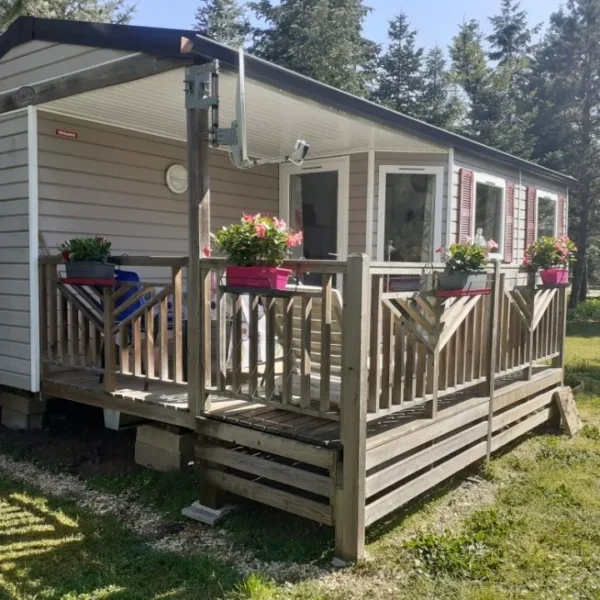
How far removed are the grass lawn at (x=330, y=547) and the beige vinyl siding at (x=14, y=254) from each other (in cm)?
111

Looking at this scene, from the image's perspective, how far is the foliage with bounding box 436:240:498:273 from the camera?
3682 mm

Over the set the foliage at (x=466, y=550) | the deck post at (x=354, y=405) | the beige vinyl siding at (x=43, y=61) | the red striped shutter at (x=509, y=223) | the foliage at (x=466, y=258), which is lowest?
the foliage at (x=466, y=550)

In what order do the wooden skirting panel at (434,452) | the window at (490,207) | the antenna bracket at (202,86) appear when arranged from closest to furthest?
the wooden skirting panel at (434,452) → the antenna bracket at (202,86) → the window at (490,207)

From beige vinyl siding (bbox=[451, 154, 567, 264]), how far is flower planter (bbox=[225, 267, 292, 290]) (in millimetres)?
3686

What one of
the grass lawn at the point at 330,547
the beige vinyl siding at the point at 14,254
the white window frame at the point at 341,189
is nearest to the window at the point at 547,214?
the white window frame at the point at 341,189

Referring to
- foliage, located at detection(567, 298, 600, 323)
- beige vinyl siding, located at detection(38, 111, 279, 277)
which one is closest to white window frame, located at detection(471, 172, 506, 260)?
beige vinyl siding, located at detection(38, 111, 279, 277)

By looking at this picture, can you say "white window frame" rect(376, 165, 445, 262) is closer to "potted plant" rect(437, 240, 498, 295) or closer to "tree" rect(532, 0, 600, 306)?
"potted plant" rect(437, 240, 498, 295)

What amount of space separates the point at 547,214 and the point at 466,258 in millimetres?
5660

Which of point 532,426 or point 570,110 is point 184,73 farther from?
point 570,110

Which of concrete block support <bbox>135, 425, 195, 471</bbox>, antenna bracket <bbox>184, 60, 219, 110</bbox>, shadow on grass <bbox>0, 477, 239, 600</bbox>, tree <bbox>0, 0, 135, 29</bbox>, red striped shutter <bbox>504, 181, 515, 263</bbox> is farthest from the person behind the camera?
tree <bbox>0, 0, 135, 29</bbox>

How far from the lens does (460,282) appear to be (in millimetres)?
3660

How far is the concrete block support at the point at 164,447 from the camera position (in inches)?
154

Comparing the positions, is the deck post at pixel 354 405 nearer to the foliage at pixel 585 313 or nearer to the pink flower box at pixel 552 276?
the pink flower box at pixel 552 276

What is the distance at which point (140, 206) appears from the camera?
222 inches
